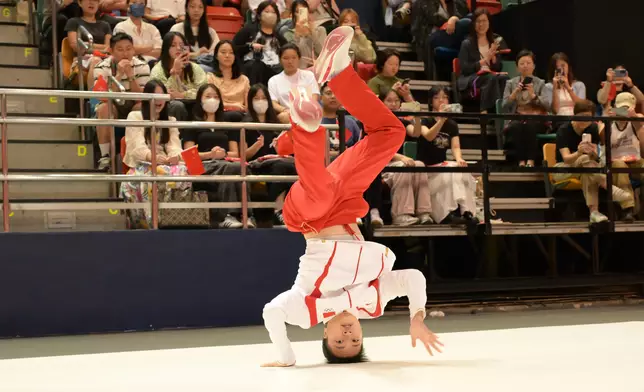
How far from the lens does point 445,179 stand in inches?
236

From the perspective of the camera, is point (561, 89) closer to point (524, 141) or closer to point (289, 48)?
point (524, 141)

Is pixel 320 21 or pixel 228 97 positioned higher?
pixel 320 21

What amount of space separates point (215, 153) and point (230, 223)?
1.58 feet

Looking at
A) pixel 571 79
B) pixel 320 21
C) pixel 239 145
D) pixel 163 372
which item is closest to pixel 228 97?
pixel 239 145

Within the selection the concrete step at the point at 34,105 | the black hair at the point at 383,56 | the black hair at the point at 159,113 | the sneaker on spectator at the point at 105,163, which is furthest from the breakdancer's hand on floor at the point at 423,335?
the concrete step at the point at 34,105

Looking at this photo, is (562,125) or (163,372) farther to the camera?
(562,125)

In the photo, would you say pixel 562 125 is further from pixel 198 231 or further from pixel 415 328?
pixel 415 328

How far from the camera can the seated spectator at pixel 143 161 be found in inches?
226

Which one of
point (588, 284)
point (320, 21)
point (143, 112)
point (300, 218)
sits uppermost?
point (320, 21)

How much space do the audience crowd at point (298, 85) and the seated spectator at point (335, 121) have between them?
0.01m

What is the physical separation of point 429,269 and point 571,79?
262 cm

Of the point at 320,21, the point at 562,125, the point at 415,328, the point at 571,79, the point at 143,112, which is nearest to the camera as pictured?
the point at 415,328

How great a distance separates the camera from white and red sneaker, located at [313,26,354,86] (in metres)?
3.87

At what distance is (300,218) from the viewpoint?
3727 millimetres
